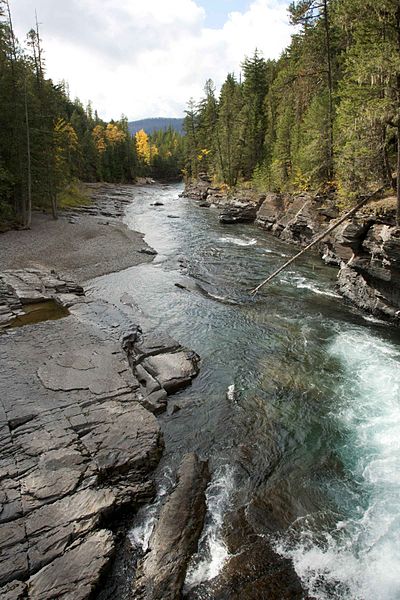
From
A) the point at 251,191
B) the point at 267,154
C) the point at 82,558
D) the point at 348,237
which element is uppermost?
the point at 267,154

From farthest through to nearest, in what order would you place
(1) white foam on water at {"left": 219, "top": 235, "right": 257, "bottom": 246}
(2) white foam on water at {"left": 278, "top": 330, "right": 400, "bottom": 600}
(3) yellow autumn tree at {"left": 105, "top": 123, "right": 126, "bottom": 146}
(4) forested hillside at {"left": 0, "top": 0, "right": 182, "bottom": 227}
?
1. (3) yellow autumn tree at {"left": 105, "top": 123, "right": 126, "bottom": 146}
2. (1) white foam on water at {"left": 219, "top": 235, "right": 257, "bottom": 246}
3. (4) forested hillside at {"left": 0, "top": 0, "right": 182, "bottom": 227}
4. (2) white foam on water at {"left": 278, "top": 330, "right": 400, "bottom": 600}

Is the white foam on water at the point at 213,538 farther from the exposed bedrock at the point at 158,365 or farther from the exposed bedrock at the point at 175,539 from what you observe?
the exposed bedrock at the point at 158,365

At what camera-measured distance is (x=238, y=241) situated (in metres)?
31.6

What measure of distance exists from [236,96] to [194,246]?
43.5 meters

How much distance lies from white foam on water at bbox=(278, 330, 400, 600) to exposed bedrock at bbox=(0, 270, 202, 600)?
342 centimetres

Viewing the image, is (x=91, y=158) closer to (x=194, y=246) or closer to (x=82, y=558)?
(x=194, y=246)

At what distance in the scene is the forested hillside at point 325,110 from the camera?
14.4 m

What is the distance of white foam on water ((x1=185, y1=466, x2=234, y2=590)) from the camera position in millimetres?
6191

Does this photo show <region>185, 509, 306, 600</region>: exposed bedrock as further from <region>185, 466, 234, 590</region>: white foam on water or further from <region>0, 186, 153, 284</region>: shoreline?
<region>0, 186, 153, 284</region>: shoreline

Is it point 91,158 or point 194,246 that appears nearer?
point 194,246

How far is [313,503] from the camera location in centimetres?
762

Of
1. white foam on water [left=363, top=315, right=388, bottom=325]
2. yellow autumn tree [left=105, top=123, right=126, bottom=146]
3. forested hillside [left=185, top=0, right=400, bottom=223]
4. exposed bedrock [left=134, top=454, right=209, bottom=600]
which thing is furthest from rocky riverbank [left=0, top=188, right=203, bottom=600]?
yellow autumn tree [left=105, top=123, right=126, bottom=146]

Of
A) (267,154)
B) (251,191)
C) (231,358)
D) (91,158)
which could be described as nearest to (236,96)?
(267,154)

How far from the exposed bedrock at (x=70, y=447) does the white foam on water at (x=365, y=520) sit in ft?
11.2
